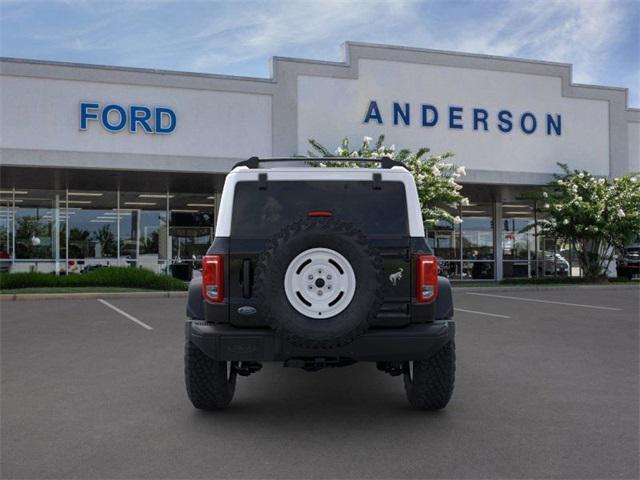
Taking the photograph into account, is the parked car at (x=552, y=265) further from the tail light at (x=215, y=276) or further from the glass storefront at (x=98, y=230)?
the tail light at (x=215, y=276)

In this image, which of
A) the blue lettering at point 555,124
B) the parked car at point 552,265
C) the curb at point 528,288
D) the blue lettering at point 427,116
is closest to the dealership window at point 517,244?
the parked car at point 552,265

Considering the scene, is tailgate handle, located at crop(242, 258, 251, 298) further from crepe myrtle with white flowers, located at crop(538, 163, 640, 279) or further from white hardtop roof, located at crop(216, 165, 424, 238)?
crepe myrtle with white flowers, located at crop(538, 163, 640, 279)

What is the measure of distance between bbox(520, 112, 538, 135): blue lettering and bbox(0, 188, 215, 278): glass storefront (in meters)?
12.9

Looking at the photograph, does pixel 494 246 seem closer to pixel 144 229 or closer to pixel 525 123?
pixel 525 123

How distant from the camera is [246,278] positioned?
16.3 feet

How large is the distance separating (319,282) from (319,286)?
0.10 ft

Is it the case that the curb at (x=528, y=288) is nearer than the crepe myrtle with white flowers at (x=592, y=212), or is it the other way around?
the curb at (x=528, y=288)

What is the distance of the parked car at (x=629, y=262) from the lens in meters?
28.6

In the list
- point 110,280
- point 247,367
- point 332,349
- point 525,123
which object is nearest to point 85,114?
point 110,280

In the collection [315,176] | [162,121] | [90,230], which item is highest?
[162,121]

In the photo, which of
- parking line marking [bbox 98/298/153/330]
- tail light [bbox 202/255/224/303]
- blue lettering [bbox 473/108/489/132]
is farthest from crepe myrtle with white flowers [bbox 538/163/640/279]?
tail light [bbox 202/255/224/303]

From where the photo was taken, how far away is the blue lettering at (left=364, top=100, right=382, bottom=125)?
23250mm

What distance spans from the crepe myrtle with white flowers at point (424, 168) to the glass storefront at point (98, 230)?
667 cm

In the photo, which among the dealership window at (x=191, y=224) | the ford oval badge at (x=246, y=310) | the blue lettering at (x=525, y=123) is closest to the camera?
the ford oval badge at (x=246, y=310)
